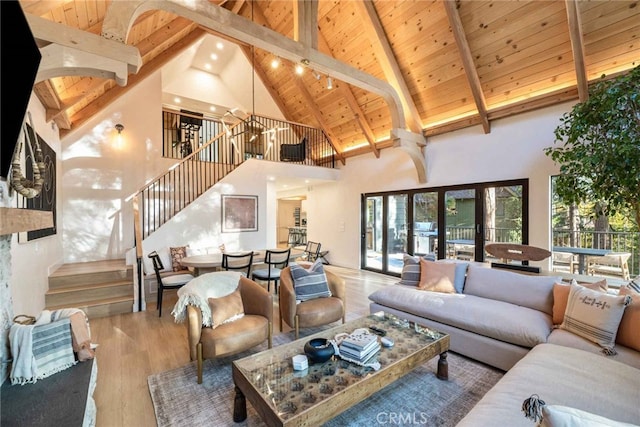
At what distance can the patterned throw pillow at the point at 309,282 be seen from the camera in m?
3.32

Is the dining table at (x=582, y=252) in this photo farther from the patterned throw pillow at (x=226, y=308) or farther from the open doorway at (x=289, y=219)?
the open doorway at (x=289, y=219)

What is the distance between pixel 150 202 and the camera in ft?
18.9

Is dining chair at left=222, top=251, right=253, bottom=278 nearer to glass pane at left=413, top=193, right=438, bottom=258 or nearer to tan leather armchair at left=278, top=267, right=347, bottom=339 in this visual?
tan leather armchair at left=278, top=267, right=347, bottom=339

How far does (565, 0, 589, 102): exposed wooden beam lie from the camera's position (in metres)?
3.22

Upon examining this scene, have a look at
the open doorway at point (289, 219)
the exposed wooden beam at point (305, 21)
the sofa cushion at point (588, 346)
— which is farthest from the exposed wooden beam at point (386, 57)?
the open doorway at point (289, 219)

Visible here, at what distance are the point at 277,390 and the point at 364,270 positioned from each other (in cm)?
584

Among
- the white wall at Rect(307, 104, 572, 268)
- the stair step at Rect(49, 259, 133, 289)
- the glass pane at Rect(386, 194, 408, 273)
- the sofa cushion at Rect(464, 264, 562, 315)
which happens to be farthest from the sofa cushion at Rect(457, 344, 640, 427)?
the stair step at Rect(49, 259, 133, 289)

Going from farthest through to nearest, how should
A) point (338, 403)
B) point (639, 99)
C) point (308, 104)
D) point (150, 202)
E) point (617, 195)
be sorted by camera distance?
1. point (308, 104)
2. point (150, 202)
3. point (617, 195)
4. point (639, 99)
5. point (338, 403)

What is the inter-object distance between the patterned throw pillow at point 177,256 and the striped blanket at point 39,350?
3.16 metres

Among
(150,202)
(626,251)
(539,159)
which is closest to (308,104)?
(150,202)

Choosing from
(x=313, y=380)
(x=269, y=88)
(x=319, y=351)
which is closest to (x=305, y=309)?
(x=319, y=351)

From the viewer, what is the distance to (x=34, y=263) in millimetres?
3422

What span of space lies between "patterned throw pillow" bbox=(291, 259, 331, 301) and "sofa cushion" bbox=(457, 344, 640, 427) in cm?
202

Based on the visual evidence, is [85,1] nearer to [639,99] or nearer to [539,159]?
[639,99]
